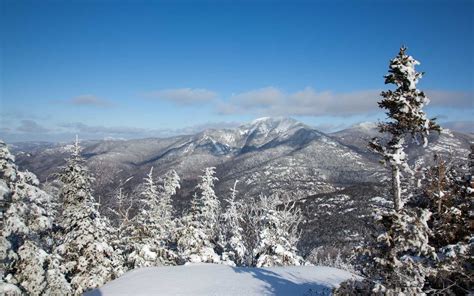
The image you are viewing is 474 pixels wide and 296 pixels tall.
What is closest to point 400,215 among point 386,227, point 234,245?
point 386,227

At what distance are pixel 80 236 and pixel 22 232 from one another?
873 centimetres

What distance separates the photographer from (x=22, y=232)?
1467 centimetres

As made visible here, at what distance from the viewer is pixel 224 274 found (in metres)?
23.1

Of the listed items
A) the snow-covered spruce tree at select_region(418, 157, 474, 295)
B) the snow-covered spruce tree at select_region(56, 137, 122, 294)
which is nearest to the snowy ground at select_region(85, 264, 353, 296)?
the snow-covered spruce tree at select_region(56, 137, 122, 294)

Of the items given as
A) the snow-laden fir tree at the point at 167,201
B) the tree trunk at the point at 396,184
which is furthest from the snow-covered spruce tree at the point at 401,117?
the snow-laden fir tree at the point at 167,201

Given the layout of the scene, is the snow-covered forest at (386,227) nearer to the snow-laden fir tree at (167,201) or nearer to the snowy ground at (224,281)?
the snowy ground at (224,281)

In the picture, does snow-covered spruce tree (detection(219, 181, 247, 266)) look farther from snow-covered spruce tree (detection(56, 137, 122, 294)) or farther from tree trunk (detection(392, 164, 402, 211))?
tree trunk (detection(392, 164, 402, 211))

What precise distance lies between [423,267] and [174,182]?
26.8 meters

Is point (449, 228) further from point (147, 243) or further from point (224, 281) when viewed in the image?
point (147, 243)

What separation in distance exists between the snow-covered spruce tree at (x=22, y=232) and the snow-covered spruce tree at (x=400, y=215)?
39.7 ft

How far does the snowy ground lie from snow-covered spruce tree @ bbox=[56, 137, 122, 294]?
1196 mm

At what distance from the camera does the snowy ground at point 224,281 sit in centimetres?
1970

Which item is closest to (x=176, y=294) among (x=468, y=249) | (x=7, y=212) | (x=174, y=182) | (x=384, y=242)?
(x=7, y=212)

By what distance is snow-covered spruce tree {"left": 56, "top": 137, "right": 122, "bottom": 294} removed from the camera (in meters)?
23.2
